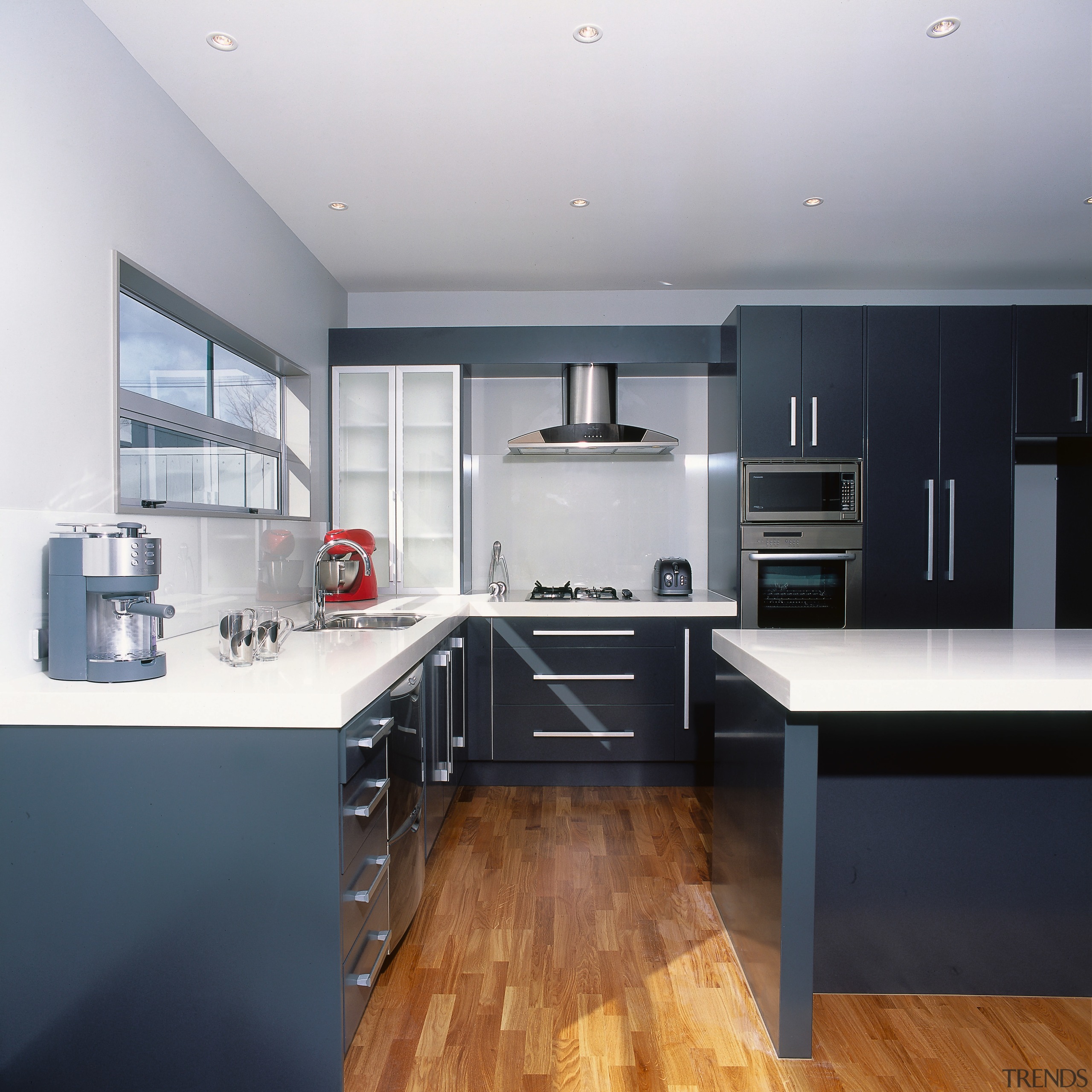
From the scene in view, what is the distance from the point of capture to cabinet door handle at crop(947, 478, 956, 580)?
11.0 ft

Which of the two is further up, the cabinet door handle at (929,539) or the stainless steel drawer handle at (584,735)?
the cabinet door handle at (929,539)

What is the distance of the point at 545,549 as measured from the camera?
4.06 metres

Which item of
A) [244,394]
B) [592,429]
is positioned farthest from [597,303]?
[244,394]

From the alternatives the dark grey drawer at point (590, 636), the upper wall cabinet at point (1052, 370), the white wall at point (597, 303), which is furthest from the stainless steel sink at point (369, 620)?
the upper wall cabinet at point (1052, 370)

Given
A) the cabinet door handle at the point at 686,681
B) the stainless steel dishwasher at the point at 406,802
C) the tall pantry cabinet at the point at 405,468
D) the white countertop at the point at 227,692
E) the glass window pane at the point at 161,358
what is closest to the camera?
the white countertop at the point at 227,692

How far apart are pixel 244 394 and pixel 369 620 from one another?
1.04 meters

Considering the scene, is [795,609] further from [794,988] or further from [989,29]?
[989,29]

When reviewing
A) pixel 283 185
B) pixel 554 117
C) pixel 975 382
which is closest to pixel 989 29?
pixel 554 117

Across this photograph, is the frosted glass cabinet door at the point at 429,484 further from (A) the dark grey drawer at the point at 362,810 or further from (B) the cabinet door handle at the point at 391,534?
(A) the dark grey drawer at the point at 362,810

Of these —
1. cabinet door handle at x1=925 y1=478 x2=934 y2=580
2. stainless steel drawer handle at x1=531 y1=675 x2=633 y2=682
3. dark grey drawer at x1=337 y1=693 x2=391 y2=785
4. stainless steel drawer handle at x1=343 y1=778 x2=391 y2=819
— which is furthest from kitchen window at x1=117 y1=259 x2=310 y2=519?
cabinet door handle at x1=925 y1=478 x2=934 y2=580

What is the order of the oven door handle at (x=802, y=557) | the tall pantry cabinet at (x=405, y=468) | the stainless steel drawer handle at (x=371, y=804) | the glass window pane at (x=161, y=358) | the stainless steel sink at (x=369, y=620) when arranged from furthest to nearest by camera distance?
1. the tall pantry cabinet at (x=405, y=468)
2. the oven door handle at (x=802, y=557)
3. the stainless steel sink at (x=369, y=620)
4. the glass window pane at (x=161, y=358)
5. the stainless steel drawer handle at (x=371, y=804)

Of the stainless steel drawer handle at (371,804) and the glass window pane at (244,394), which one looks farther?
the glass window pane at (244,394)

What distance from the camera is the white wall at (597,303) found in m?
3.93

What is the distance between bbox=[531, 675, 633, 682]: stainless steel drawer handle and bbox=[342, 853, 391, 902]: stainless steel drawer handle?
1621 millimetres
